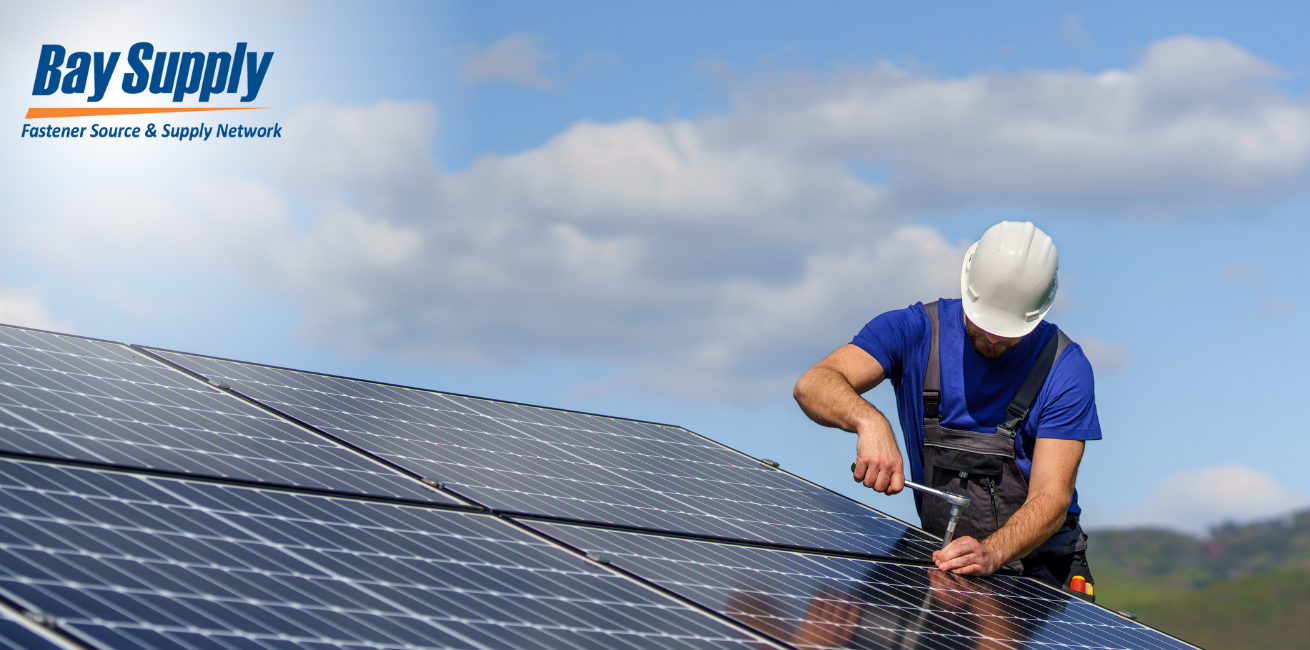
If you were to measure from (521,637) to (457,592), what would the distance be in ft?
1.46

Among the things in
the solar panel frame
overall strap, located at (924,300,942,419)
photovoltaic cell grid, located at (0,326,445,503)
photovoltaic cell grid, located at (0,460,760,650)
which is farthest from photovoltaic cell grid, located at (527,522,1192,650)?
the solar panel frame

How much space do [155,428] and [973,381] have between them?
208 inches

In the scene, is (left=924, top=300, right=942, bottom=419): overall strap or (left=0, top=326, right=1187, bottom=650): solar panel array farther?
(left=924, top=300, right=942, bottom=419): overall strap

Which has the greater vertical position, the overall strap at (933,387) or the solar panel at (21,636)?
the overall strap at (933,387)

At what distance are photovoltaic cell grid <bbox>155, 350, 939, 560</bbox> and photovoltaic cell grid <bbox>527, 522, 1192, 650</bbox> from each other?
1.37ft

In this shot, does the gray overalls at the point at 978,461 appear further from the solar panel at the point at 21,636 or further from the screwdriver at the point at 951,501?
the solar panel at the point at 21,636

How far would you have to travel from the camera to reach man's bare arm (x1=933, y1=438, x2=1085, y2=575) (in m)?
7.63

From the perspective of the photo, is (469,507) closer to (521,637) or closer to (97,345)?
(521,637)

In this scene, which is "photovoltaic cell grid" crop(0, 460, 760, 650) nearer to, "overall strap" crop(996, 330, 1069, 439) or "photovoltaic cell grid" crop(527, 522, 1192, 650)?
"photovoltaic cell grid" crop(527, 522, 1192, 650)

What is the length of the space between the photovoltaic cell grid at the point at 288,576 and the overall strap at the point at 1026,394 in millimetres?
3982

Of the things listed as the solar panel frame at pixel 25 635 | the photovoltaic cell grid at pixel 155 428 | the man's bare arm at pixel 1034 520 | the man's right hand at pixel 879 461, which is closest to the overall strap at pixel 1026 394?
the man's bare arm at pixel 1034 520

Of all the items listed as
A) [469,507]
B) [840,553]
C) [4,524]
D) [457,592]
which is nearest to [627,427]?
[840,553]

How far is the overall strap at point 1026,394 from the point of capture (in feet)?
28.3

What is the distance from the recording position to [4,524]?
168 inches
